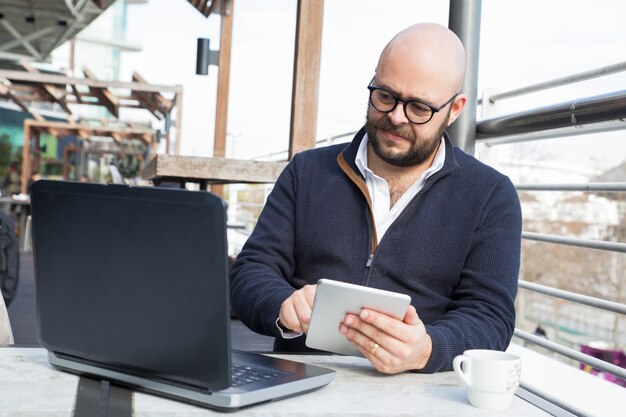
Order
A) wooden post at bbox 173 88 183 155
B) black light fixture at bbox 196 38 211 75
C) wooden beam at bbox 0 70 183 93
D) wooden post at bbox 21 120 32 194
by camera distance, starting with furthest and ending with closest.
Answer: wooden post at bbox 21 120 32 194 → wooden post at bbox 173 88 183 155 → wooden beam at bbox 0 70 183 93 → black light fixture at bbox 196 38 211 75

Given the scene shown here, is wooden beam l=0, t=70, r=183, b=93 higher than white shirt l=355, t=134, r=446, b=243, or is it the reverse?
wooden beam l=0, t=70, r=183, b=93

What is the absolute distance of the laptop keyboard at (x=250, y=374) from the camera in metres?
0.93

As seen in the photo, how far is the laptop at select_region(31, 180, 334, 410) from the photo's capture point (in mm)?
833

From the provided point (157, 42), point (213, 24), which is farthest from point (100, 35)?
point (213, 24)

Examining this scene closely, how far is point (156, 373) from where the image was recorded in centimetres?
90

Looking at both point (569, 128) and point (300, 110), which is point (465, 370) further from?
point (300, 110)

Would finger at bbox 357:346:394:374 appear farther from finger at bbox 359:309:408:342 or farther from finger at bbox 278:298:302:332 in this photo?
finger at bbox 278:298:302:332

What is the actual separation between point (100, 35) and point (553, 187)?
2963cm

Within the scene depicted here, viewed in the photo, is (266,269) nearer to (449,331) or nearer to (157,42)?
(449,331)

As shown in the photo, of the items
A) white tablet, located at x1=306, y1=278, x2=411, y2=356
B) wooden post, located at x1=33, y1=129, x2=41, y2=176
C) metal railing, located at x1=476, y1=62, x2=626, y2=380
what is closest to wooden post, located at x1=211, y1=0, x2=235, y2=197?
metal railing, located at x1=476, y1=62, x2=626, y2=380

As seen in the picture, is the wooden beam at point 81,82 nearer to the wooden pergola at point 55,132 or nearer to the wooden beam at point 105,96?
the wooden beam at point 105,96

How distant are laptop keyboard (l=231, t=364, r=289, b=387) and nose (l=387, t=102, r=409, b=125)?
0.70 m

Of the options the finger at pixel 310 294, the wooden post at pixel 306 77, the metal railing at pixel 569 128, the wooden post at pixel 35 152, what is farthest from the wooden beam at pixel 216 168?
the wooden post at pixel 35 152

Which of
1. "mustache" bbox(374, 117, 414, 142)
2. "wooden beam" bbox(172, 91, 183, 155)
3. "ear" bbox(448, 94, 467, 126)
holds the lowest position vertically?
"mustache" bbox(374, 117, 414, 142)
